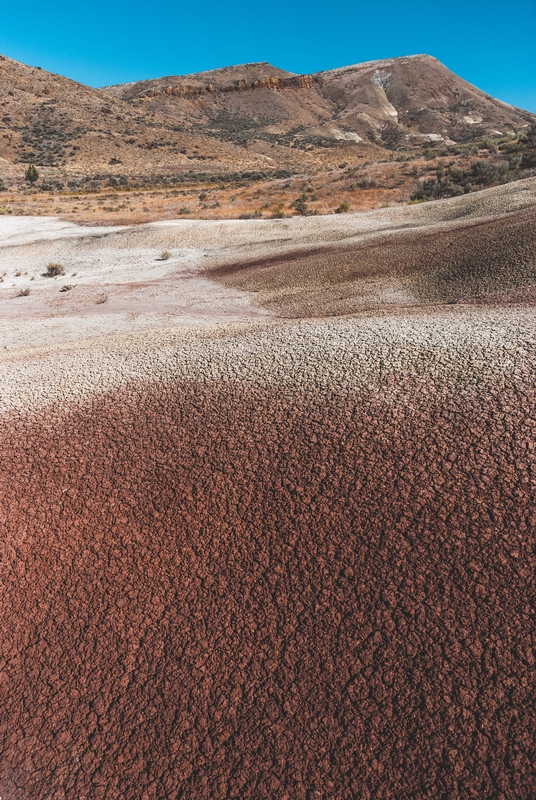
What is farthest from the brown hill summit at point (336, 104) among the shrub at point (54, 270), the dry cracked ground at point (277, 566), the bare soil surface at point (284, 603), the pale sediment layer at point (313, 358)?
the bare soil surface at point (284, 603)

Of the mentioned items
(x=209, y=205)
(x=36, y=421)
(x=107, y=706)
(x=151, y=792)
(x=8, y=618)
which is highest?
(x=209, y=205)

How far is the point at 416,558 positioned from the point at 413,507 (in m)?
0.50

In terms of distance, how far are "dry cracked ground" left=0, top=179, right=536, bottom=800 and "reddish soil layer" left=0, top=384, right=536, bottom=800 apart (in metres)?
0.02

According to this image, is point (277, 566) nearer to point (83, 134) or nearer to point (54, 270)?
point (54, 270)

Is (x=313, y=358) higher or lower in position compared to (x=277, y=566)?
higher

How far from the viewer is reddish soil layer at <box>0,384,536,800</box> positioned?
2.70m

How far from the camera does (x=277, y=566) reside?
147 inches

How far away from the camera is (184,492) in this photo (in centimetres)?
452

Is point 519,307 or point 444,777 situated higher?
point 519,307


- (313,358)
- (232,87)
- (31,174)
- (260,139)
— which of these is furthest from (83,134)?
(313,358)

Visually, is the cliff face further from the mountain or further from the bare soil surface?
the bare soil surface

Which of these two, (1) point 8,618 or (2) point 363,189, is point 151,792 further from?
(2) point 363,189

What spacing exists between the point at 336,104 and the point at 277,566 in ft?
526


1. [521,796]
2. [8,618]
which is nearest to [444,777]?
[521,796]
